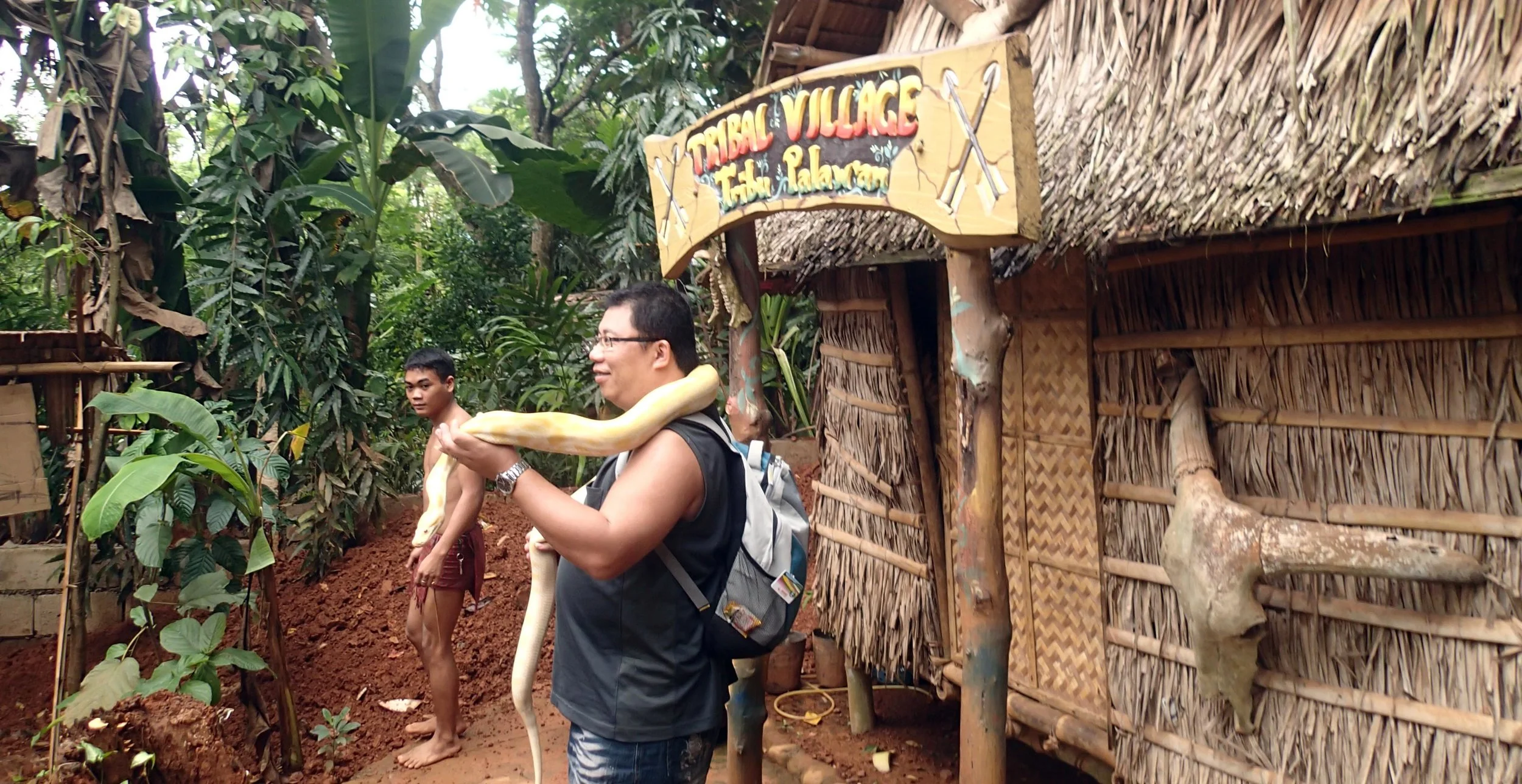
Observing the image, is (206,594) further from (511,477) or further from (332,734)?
(511,477)

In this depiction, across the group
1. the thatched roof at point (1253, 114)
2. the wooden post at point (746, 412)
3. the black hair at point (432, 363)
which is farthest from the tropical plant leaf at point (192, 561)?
the thatched roof at point (1253, 114)

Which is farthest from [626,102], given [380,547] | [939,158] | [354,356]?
[939,158]

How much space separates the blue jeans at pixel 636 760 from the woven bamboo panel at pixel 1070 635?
2067 millimetres

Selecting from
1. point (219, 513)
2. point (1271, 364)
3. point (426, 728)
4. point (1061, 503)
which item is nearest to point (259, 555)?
point (219, 513)

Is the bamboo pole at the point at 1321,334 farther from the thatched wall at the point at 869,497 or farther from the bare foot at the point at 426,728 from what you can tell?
the bare foot at the point at 426,728

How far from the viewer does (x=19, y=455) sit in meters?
4.13

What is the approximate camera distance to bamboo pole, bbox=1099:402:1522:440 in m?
2.62

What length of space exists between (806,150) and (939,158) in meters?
0.49

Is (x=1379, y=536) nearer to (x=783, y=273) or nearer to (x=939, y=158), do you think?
(x=939, y=158)

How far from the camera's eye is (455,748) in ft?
15.7

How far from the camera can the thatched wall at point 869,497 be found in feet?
15.2

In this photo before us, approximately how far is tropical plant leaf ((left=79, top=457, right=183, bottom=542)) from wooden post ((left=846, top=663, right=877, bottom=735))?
11.2 feet

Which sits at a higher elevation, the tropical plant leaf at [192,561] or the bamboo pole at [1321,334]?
the bamboo pole at [1321,334]

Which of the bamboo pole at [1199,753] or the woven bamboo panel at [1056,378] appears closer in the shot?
the bamboo pole at [1199,753]
